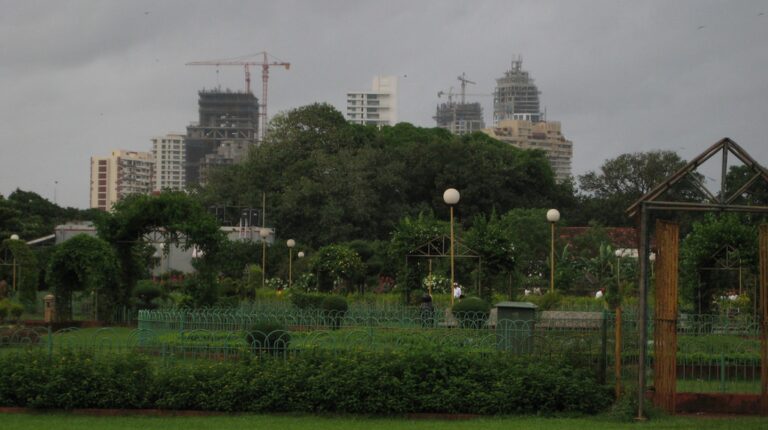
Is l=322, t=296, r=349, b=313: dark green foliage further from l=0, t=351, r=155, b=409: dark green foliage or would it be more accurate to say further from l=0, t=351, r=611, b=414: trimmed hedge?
l=0, t=351, r=155, b=409: dark green foliage

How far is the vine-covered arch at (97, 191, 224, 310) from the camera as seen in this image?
26531 millimetres

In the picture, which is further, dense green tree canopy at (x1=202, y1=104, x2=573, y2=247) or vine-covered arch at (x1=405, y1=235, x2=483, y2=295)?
dense green tree canopy at (x1=202, y1=104, x2=573, y2=247)

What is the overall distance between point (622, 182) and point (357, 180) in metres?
19.3

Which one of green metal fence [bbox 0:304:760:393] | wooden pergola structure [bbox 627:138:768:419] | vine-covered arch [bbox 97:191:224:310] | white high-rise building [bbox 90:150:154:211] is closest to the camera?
wooden pergola structure [bbox 627:138:768:419]

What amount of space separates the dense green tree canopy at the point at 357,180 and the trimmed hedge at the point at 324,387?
40.4 meters

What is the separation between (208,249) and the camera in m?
26.6

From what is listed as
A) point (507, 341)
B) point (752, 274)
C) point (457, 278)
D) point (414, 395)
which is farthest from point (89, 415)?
point (457, 278)

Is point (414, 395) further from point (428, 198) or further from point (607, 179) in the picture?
point (607, 179)

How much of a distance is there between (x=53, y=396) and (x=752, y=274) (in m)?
18.5

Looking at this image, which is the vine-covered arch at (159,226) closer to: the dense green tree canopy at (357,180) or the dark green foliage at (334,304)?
the dark green foliage at (334,304)

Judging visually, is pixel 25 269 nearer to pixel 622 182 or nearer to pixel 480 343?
pixel 480 343

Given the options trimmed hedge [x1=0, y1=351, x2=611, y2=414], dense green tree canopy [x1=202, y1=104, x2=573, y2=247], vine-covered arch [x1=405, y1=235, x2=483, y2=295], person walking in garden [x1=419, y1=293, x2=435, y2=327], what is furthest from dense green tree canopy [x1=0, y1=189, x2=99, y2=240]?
trimmed hedge [x1=0, y1=351, x2=611, y2=414]

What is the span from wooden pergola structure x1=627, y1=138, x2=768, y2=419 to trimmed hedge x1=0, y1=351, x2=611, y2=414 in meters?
0.86

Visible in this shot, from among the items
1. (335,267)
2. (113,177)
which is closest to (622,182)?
(335,267)
